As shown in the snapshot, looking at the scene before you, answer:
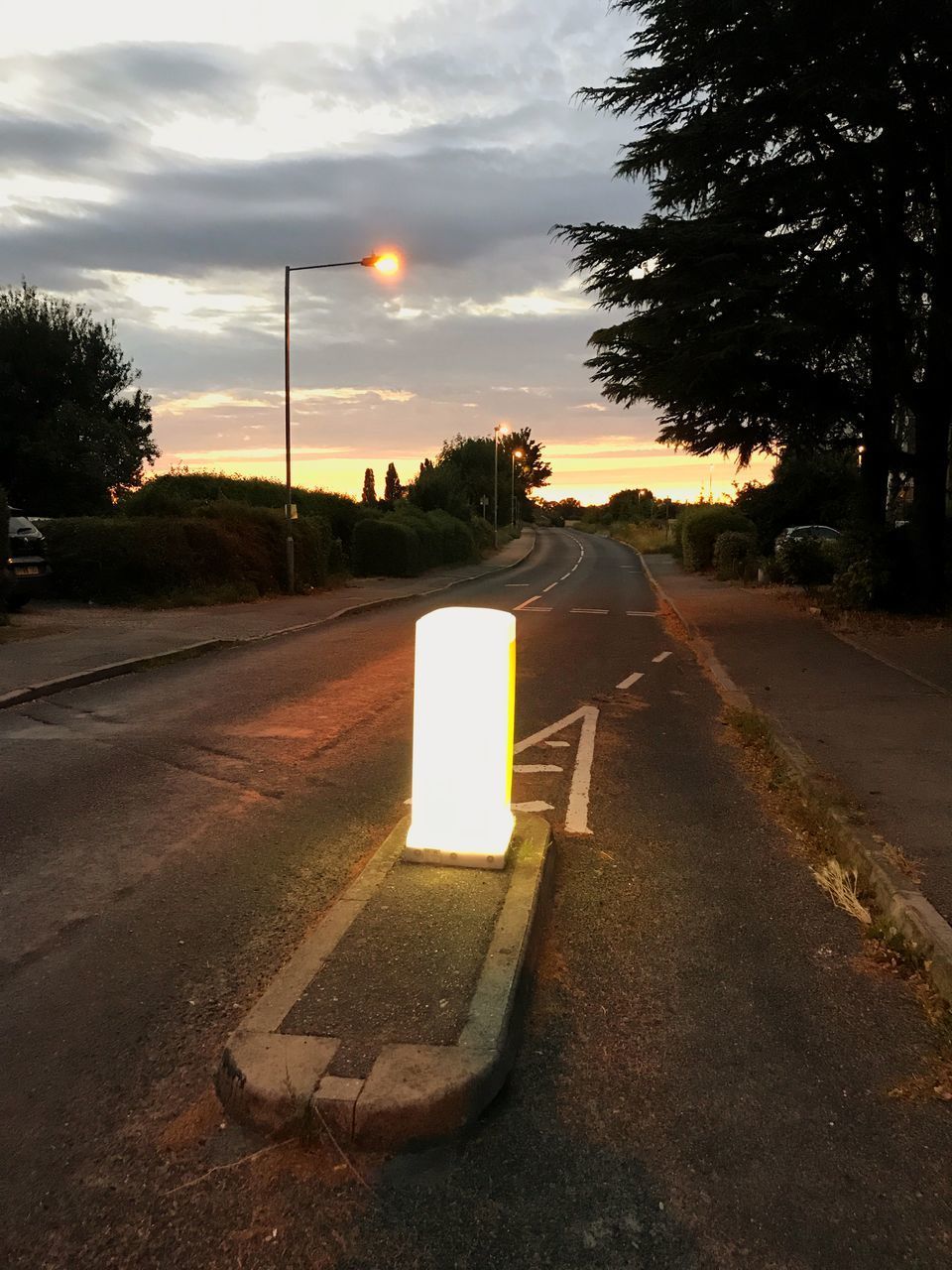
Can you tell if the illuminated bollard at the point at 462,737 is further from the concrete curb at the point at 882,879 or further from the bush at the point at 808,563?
the bush at the point at 808,563

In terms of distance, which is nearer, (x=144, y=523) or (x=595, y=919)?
(x=595, y=919)

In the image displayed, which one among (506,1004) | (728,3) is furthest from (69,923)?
(728,3)

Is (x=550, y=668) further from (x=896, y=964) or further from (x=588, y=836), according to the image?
(x=896, y=964)

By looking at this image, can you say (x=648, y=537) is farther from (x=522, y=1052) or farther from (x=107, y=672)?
(x=522, y=1052)

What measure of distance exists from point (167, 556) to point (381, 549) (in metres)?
14.7

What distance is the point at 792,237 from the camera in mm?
15812

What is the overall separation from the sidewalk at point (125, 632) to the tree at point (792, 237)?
7.82 meters

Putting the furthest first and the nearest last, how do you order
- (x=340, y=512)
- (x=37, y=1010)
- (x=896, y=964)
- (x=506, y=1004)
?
1. (x=340, y=512)
2. (x=896, y=964)
3. (x=37, y=1010)
4. (x=506, y=1004)

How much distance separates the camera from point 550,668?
1242 centimetres

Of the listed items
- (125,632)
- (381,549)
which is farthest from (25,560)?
(381,549)

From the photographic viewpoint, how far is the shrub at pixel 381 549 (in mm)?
33094

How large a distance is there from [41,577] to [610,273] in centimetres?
1150

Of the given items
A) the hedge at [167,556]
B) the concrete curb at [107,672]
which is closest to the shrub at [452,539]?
the hedge at [167,556]

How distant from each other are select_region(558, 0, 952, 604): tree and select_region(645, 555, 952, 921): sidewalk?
148 inches
